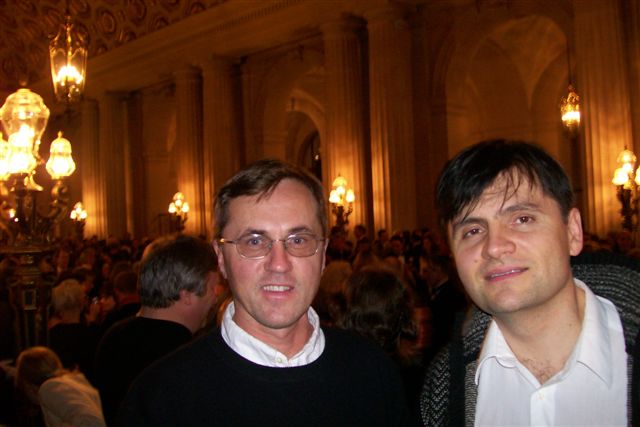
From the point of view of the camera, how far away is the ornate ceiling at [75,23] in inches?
894

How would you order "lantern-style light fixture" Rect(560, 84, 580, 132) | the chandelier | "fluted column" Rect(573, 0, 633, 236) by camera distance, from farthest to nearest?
1. "lantern-style light fixture" Rect(560, 84, 580, 132)
2. "fluted column" Rect(573, 0, 633, 236)
3. the chandelier

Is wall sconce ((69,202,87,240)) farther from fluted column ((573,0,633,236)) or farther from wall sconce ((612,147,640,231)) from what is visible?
wall sconce ((612,147,640,231))

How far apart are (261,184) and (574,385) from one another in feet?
3.42

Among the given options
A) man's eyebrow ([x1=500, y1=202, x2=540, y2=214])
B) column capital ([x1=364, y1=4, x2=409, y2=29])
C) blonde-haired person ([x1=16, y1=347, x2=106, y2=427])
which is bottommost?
blonde-haired person ([x1=16, y1=347, x2=106, y2=427])

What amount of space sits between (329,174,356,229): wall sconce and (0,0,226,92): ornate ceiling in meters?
7.53

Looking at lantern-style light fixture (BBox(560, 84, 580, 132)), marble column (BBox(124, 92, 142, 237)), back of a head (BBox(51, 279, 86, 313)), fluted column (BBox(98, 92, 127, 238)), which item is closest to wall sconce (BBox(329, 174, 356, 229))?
lantern-style light fixture (BBox(560, 84, 580, 132))

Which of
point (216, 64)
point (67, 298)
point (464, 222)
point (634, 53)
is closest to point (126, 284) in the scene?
point (67, 298)

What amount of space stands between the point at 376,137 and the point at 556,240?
14.7 meters

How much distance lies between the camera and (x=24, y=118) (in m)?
5.77

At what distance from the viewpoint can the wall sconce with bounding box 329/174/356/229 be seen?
16.7 metres

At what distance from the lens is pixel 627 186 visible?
12.5 metres

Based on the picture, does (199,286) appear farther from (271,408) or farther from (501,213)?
(501,213)

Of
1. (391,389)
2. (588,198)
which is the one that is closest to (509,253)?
(391,389)

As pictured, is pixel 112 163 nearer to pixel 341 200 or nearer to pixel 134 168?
pixel 134 168
